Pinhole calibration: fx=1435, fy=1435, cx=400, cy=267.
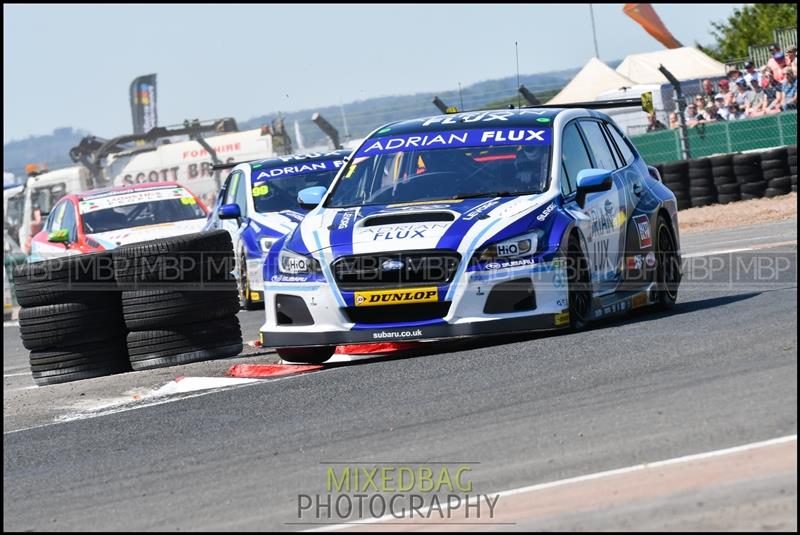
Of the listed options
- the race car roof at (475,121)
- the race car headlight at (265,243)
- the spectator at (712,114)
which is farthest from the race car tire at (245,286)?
the spectator at (712,114)

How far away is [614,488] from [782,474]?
562 millimetres

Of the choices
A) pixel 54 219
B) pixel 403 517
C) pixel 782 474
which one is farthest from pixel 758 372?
pixel 54 219

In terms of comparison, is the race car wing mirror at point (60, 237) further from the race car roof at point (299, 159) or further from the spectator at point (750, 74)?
the spectator at point (750, 74)

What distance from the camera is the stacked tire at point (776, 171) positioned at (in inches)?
840

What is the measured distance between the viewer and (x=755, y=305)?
9.13 m

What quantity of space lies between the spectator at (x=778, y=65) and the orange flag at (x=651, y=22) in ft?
66.1

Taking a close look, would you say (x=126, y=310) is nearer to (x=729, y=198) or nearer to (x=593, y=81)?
(x=729, y=198)

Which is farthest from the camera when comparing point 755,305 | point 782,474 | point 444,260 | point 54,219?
point 54,219

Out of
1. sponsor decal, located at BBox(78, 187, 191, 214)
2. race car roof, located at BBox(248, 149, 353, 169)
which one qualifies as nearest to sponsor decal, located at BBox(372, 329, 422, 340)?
race car roof, located at BBox(248, 149, 353, 169)

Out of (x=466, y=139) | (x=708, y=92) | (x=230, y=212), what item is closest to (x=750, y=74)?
(x=708, y=92)

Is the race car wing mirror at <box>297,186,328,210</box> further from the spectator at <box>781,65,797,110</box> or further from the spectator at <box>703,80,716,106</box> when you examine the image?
the spectator at <box>703,80,716,106</box>

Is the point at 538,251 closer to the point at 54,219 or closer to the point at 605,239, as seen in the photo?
the point at 605,239

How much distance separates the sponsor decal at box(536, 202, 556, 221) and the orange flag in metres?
36.8

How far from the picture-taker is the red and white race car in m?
16.8
